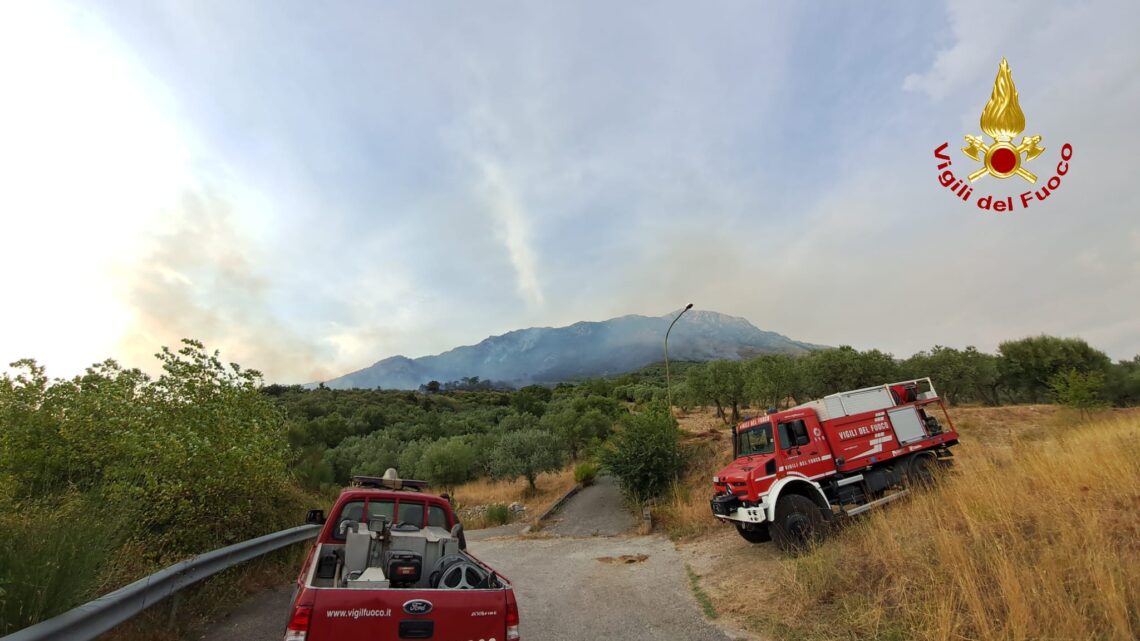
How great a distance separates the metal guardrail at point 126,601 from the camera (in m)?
3.19

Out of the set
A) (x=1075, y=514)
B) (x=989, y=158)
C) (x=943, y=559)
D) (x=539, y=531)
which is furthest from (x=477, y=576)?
(x=539, y=531)

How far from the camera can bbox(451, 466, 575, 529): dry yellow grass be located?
77.2 feet

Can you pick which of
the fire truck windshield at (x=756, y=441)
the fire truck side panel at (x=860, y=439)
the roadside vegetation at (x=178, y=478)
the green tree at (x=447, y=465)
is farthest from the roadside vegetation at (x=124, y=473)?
the green tree at (x=447, y=465)

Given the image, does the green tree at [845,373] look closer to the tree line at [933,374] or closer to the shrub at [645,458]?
the tree line at [933,374]

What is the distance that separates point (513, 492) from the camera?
27.2 m

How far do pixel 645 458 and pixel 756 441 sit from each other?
23.3ft

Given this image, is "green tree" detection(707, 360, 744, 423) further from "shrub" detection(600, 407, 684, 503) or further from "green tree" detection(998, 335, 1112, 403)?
"green tree" detection(998, 335, 1112, 403)

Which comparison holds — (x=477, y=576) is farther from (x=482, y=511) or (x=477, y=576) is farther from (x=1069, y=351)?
(x=1069, y=351)

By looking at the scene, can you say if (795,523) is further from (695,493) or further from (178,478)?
(178,478)

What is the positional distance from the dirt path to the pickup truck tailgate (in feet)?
43.0

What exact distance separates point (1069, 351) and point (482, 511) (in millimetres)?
46099

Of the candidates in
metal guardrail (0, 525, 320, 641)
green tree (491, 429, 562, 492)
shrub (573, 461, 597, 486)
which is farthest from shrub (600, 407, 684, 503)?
metal guardrail (0, 525, 320, 641)

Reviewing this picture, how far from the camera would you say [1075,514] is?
5344mm

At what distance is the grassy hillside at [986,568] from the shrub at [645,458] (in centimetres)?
870
